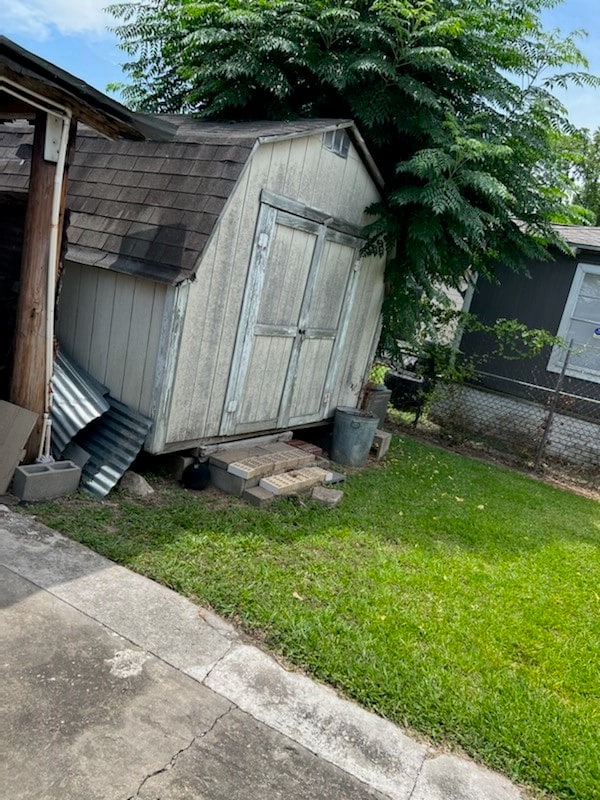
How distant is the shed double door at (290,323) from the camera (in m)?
5.21

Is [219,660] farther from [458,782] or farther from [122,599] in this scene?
[458,782]

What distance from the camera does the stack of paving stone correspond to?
496 centimetres

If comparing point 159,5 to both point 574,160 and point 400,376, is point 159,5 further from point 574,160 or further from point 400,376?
point 400,376

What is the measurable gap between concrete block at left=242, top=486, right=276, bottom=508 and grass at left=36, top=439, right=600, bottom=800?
0.34 feet

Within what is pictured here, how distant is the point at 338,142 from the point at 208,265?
2.01 m

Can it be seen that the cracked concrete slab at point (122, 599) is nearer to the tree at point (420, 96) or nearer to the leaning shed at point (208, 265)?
the leaning shed at point (208, 265)

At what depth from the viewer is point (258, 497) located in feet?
15.9

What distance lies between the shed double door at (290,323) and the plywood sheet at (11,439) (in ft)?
5.57

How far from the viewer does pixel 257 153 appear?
15.3 feet

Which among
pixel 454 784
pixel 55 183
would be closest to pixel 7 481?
pixel 55 183

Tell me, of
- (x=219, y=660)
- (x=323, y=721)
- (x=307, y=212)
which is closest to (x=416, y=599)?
(x=323, y=721)

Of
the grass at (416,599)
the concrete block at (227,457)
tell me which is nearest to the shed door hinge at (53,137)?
the grass at (416,599)

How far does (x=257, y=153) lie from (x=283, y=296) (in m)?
1.33

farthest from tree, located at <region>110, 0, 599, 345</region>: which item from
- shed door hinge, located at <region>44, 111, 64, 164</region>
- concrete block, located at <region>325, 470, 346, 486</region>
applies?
shed door hinge, located at <region>44, 111, 64, 164</region>
